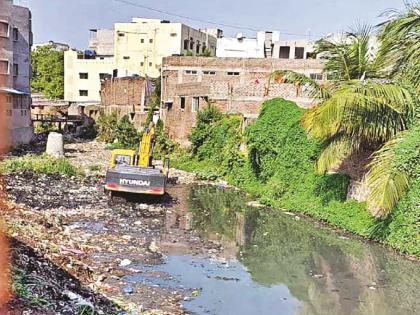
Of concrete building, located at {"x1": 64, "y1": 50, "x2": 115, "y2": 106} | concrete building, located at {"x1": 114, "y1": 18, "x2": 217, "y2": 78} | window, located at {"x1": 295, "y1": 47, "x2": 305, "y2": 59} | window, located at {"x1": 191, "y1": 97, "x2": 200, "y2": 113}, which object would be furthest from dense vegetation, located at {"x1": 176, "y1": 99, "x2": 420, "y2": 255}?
concrete building, located at {"x1": 64, "y1": 50, "x2": 115, "y2": 106}

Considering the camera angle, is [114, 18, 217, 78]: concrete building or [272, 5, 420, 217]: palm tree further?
[114, 18, 217, 78]: concrete building

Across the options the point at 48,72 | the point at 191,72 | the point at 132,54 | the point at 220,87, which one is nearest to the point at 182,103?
the point at 220,87

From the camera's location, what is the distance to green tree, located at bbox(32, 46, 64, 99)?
5022 centimetres

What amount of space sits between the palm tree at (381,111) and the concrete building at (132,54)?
1323 inches

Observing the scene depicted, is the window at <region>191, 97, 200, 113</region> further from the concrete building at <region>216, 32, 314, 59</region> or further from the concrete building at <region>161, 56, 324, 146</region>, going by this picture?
the concrete building at <region>216, 32, 314, 59</region>

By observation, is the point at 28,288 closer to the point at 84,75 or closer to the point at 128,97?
the point at 128,97

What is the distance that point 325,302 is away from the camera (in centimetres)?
877

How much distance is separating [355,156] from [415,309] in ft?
20.1

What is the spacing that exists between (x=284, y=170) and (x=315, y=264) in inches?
260

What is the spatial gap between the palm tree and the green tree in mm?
40693

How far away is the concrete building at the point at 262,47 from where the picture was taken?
41.2 meters

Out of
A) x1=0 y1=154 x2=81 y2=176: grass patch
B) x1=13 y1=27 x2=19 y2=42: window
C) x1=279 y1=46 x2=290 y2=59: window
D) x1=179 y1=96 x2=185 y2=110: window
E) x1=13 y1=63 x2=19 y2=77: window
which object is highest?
x1=279 y1=46 x2=290 y2=59: window

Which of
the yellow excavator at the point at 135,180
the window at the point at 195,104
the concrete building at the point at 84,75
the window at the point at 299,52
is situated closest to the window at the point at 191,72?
the window at the point at 195,104

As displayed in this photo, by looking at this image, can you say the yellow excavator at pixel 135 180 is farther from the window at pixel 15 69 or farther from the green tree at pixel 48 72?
the green tree at pixel 48 72
